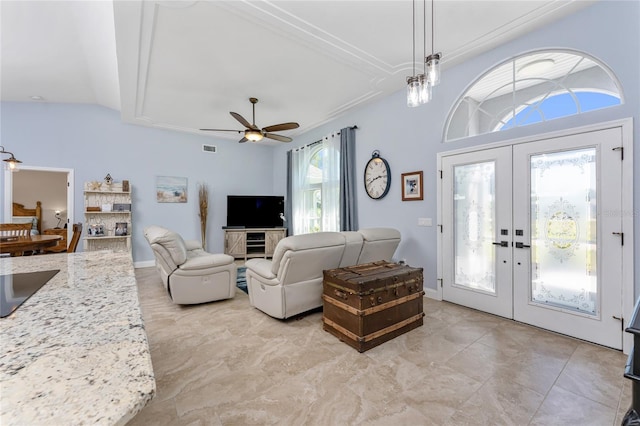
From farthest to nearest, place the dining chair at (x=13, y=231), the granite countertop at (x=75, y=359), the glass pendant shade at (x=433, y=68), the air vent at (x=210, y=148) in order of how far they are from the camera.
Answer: the air vent at (x=210, y=148)
the dining chair at (x=13, y=231)
the glass pendant shade at (x=433, y=68)
the granite countertop at (x=75, y=359)

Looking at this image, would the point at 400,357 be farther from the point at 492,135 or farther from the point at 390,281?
the point at 492,135

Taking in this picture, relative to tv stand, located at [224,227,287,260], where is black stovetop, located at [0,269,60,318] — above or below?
above

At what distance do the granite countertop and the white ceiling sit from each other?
108 inches

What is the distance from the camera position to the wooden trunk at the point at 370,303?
2432 millimetres

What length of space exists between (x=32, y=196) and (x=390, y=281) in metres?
9.64

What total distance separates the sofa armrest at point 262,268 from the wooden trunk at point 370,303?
61cm

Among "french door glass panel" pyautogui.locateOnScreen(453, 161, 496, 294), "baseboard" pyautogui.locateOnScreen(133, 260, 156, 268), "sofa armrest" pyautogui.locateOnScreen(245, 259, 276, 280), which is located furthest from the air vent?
"french door glass panel" pyautogui.locateOnScreen(453, 161, 496, 294)

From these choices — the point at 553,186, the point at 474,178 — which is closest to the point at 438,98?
the point at 474,178

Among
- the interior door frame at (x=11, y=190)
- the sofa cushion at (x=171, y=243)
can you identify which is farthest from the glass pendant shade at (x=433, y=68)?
the interior door frame at (x=11, y=190)

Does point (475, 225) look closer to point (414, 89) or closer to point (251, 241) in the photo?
point (414, 89)

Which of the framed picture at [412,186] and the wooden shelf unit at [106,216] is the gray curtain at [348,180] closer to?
the framed picture at [412,186]

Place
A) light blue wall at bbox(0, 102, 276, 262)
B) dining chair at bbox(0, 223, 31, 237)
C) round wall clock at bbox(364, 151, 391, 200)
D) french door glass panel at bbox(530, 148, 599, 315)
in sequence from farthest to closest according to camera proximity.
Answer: light blue wall at bbox(0, 102, 276, 262)
round wall clock at bbox(364, 151, 391, 200)
dining chair at bbox(0, 223, 31, 237)
french door glass panel at bbox(530, 148, 599, 315)

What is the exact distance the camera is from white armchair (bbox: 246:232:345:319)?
2.74 meters

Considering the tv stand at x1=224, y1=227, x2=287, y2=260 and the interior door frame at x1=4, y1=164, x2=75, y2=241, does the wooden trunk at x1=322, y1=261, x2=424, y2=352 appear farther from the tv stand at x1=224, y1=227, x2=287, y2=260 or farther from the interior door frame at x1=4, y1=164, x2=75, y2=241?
the interior door frame at x1=4, y1=164, x2=75, y2=241
